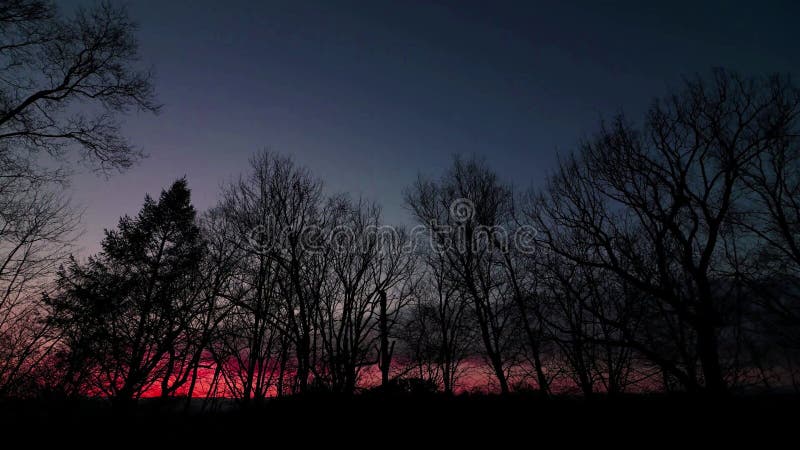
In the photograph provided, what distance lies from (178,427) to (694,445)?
15.2 m

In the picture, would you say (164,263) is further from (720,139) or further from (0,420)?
(720,139)

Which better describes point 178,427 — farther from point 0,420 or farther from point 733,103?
point 733,103

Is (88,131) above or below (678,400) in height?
above

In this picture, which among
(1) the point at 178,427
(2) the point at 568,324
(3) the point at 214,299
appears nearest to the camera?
(1) the point at 178,427

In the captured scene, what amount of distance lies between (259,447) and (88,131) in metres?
9.73

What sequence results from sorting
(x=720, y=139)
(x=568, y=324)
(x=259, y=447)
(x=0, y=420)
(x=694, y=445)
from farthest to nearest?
(x=568, y=324), (x=0, y=420), (x=720, y=139), (x=259, y=447), (x=694, y=445)

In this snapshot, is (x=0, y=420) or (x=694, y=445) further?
(x=0, y=420)

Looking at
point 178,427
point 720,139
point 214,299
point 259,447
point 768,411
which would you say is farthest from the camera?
point 214,299

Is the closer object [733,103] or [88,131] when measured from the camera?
[88,131]

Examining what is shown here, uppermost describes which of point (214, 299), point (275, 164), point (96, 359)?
point (275, 164)

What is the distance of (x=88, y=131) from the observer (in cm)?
850

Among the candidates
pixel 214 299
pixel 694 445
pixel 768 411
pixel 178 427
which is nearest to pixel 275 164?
pixel 214 299

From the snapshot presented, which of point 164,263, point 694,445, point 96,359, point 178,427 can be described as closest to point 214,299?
point 164,263

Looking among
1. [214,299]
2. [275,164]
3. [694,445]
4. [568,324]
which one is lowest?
[694,445]
